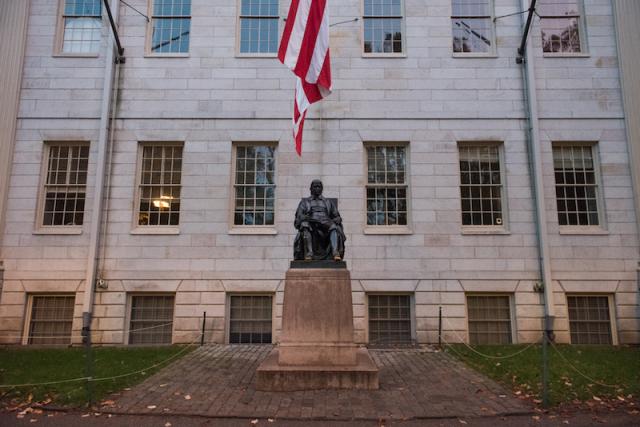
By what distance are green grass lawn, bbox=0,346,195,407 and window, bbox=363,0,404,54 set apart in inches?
386

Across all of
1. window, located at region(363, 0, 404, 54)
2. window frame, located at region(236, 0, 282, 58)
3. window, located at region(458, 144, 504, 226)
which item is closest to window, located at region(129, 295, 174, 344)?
window frame, located at region(236, 0, 282, 58)

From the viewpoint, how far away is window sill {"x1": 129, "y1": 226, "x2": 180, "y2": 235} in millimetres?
11586

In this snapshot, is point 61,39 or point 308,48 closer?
point 308,48

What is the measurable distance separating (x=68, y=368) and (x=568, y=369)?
9.40 metres

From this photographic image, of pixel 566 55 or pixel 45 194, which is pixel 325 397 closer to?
pixel 45 194

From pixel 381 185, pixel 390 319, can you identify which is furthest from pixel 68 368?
pixel 381 185

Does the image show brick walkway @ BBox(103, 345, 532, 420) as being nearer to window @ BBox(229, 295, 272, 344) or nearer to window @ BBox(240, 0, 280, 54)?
window @ BBox(229, 295, 272, 344)

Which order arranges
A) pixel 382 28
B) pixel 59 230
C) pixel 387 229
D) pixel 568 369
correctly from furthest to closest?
pixel 382 28 → pixel 387 229 → pixel 59 230 → pixel 568 369

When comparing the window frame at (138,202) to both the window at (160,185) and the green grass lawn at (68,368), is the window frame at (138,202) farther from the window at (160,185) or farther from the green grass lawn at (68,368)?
the green grass lawn at (68,368)

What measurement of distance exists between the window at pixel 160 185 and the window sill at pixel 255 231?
172 centimetres

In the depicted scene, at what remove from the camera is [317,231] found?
808cm

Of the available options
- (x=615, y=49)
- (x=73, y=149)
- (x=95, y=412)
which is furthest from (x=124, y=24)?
(x=615, y=49)

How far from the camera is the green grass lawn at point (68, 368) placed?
6336mm

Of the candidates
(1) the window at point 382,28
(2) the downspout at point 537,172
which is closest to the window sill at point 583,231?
(2) the downspout at point 537,172
